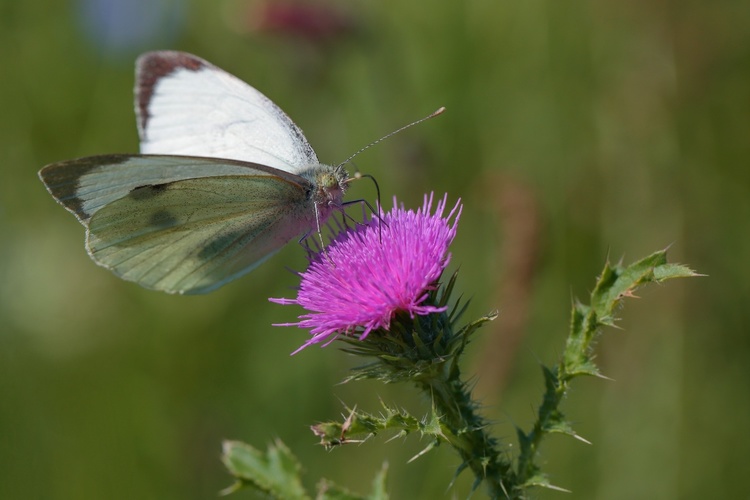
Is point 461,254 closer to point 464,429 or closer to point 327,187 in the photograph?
point 327,187

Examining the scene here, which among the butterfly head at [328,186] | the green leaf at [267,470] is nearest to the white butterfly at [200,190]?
the butterfly head at [328,186]

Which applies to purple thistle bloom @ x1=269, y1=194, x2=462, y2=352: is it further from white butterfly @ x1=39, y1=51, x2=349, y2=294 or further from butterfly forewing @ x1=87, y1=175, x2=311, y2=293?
butterfly forewing @ x1=87, y1=175, x2=311, y2=293

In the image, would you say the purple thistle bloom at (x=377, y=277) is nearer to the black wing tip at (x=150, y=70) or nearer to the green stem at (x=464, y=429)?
the green stem at (x=464, y=429)

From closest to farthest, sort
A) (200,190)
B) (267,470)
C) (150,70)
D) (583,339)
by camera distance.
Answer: (267,470) → (583,339) → (200,190) → (150,70)

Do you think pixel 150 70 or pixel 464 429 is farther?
pixel 150 70

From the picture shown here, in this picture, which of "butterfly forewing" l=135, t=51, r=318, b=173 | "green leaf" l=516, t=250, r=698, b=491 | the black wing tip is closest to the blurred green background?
"butterfly forewing" l=135, t=51, r=318, b=173

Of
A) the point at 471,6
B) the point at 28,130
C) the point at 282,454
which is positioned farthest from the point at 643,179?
the point at 28,130

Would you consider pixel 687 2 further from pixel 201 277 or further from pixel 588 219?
pixel 201 277

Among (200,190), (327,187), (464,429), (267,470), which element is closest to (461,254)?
(327,187)
